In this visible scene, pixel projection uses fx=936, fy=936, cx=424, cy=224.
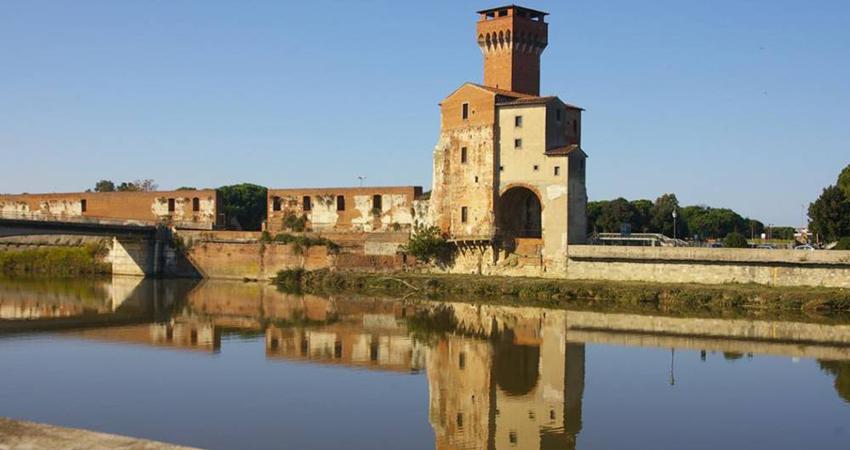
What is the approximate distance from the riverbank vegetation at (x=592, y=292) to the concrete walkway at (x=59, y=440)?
2552cm

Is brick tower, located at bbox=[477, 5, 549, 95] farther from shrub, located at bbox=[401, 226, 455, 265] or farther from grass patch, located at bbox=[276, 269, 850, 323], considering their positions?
grass patch, located at bbox=[276, 269, 850, 323]

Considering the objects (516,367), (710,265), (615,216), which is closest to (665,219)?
(615,216)

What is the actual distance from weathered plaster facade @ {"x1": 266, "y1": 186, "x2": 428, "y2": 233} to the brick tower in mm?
7113

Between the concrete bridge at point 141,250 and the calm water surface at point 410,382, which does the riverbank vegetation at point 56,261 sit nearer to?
the concrete bridge at point 141,250

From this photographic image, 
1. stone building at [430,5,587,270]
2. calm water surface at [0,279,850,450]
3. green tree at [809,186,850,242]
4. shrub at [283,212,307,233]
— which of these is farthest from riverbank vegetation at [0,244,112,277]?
green tree at [809,186,850,242]

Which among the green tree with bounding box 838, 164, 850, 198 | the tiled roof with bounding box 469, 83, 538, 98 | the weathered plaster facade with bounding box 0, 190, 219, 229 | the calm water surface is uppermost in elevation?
the tiled roof with bounding box 469, 83, 538, 98

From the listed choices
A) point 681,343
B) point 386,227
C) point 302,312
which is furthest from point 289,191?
point 681,343

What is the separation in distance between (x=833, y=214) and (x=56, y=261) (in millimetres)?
42369

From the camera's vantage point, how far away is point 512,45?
4303cm

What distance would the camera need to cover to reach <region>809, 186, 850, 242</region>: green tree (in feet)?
164

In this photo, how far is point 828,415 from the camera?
16.6 meters

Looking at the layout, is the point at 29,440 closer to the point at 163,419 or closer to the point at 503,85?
the point at 163,419

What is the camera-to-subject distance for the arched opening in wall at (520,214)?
41.8 metres

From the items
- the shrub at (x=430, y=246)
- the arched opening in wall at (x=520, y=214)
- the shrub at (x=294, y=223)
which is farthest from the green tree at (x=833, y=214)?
the shrub at (x=294, y=223)
